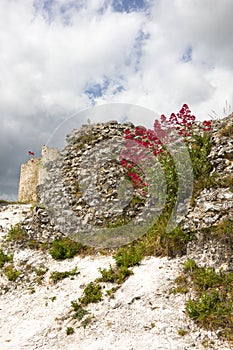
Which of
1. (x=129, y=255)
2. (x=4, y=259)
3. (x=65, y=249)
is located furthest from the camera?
(x=4, y=259)

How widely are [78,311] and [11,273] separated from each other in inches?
155

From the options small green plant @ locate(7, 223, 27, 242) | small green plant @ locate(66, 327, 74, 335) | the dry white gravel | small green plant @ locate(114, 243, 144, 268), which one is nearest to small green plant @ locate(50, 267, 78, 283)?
the dry white gravel

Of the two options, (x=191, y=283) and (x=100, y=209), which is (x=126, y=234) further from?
(x=191, y=283)

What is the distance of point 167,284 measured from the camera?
26.2 ft

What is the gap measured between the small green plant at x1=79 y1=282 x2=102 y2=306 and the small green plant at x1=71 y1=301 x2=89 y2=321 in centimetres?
15

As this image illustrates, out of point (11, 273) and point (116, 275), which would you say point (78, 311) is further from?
point (11, 273)

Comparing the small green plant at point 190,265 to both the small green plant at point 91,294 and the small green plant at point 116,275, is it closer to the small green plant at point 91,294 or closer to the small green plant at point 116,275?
the small green plant at point 116,275

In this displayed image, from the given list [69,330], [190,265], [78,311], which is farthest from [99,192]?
[69,330]

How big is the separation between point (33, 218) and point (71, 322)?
6.53 metres

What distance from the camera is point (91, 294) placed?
833 centimetres

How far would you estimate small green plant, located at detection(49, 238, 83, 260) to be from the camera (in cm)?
1081

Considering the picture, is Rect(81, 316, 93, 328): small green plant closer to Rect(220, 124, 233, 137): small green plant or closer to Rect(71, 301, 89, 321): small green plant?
Rect(71, 301, 89, 321): small green plant

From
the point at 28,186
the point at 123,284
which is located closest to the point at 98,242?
the point at 123,284

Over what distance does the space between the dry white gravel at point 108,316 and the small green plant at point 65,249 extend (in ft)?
1.86
